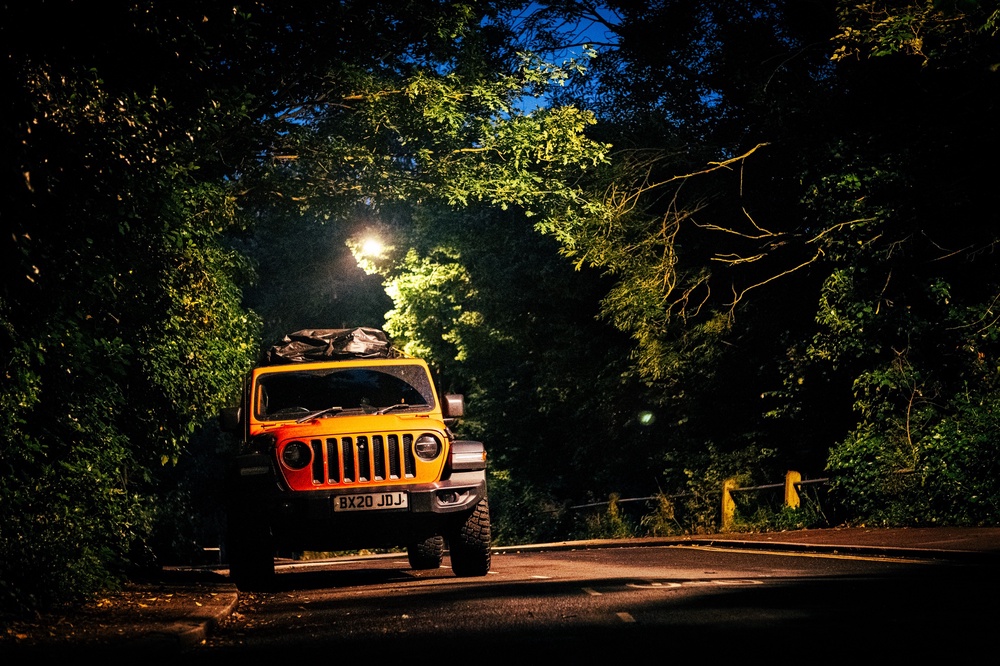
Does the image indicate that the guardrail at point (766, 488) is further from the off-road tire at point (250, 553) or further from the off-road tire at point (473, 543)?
the off-road tire at point (250, 553)

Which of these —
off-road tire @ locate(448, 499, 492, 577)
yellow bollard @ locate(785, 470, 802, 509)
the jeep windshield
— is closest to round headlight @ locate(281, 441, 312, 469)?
the jeep windshield

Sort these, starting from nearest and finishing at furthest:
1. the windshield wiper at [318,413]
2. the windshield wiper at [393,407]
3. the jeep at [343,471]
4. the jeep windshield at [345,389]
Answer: the jeep at [343,471], the windshield wiper at [318,413], the windshield wiper at [393,407], the jeep windshield at [345,389]

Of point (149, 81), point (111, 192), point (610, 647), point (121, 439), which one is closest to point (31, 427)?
point (121, 439)

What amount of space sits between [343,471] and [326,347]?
9.25 feet

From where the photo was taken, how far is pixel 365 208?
55.8 m

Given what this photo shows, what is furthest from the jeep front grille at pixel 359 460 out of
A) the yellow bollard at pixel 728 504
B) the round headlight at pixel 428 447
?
the yellow bollard at pixel 728 504

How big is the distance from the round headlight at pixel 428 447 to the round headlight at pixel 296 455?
3.99 ft

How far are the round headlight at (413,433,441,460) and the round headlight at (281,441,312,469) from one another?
1217 millimetres

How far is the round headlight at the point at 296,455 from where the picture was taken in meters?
13.9

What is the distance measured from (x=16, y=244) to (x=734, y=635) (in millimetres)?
6781

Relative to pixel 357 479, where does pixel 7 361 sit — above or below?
above

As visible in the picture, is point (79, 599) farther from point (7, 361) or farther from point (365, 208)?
point (365, 208)

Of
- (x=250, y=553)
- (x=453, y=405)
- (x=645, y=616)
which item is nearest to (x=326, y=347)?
(x=453, y=405)

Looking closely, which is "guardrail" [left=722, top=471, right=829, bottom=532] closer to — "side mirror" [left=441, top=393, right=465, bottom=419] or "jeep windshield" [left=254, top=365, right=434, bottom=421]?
"jeep windshield" [left=254, top=365, right=434, bottom=421]
